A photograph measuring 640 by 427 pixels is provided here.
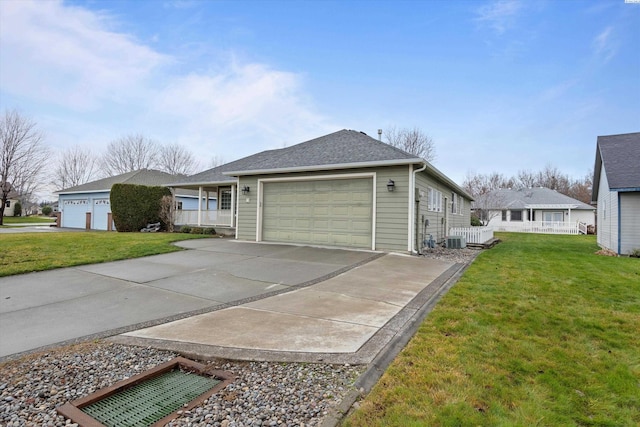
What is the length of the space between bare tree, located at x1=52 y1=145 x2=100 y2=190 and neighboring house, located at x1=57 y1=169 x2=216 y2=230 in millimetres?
16963

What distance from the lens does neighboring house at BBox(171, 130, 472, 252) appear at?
9.60 metres

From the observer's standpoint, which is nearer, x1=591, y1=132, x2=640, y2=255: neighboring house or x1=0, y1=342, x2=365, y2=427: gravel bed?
x1=0, y1=342, x2=365, y2=427: gravel bed

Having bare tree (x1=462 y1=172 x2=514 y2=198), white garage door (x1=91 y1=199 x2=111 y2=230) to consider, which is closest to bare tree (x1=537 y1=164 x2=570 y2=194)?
bare tree (x1=462 y1=172 x2=514 y2=198)

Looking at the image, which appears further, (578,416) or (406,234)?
(406,234)

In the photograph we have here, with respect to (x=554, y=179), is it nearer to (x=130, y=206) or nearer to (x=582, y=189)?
(x=582, y=189)

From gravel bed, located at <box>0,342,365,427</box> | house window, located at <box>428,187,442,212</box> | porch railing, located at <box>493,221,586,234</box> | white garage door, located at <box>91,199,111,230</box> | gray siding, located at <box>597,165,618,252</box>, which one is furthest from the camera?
porch railing, located at <box>493,221,586,234</box>

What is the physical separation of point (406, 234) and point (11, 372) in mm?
8576

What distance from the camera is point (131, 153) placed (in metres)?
35.9

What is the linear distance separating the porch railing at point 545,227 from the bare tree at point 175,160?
3549 cm

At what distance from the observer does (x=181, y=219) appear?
57.5 ft

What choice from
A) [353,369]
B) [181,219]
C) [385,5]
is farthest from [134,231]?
[353,369]

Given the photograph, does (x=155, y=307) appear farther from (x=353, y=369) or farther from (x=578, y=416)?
(x=578, y=416)

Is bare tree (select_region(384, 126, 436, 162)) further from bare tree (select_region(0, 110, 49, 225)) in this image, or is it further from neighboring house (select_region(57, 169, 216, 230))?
bare tree (select_region(0, 110, 49, 225))

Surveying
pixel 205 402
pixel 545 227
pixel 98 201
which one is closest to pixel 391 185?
pixel 205 402
